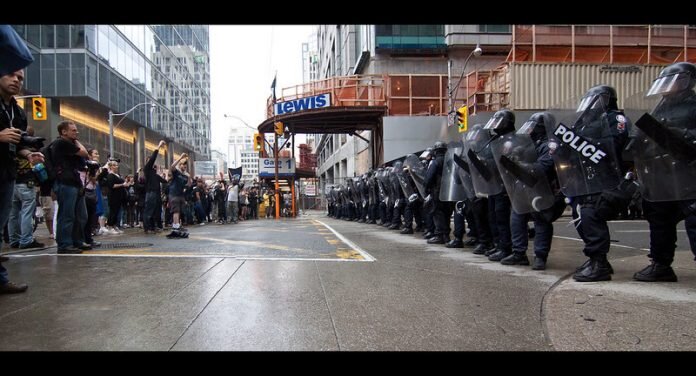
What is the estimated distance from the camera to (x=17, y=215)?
8297mm

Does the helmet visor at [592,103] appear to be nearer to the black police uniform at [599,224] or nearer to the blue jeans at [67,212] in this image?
the black police uniform at [599,224]

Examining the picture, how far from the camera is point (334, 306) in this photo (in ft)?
12.4

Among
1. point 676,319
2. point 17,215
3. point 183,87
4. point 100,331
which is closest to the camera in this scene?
point 100,331

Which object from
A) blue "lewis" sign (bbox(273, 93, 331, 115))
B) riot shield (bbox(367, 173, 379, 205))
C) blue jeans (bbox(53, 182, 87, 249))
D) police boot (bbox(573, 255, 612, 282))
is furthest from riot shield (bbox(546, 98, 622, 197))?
blue "lewis" sign (bbox(273, 93, 331, 115))

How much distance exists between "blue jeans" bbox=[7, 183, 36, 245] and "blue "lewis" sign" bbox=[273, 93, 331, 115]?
1680 cm

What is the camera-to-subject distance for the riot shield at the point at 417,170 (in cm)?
1013

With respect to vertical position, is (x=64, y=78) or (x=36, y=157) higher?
(x=64, y=78)

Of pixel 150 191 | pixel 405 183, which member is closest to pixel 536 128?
pixel 405 183

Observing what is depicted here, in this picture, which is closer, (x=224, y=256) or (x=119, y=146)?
(x=224, y=256)

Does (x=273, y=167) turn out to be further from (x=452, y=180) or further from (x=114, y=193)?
(x=452, y=180)
